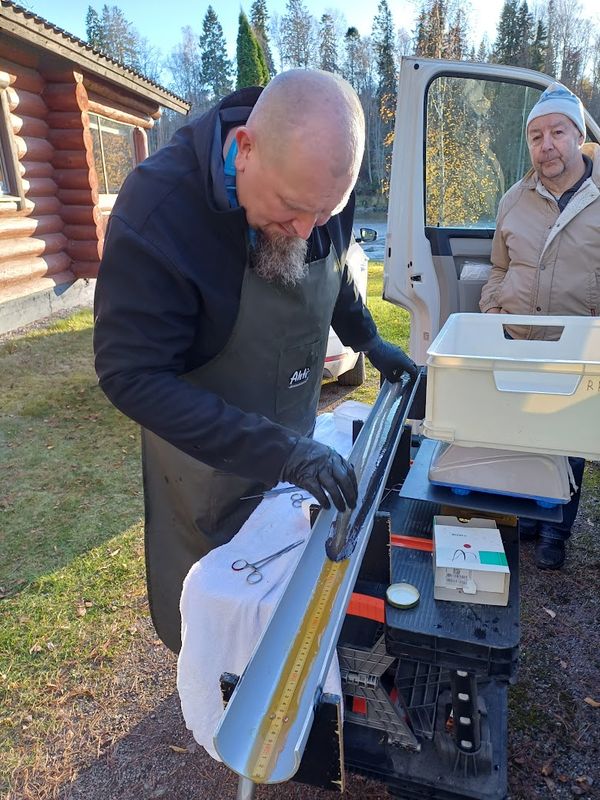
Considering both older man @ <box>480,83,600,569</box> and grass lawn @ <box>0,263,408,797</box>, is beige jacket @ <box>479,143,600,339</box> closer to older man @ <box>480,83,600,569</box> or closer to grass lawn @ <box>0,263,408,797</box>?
older man @ <box>480,83,600,569</box>

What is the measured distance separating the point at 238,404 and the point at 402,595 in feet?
2.55

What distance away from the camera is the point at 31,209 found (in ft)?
27.2

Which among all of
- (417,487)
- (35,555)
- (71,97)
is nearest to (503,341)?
(417,487)

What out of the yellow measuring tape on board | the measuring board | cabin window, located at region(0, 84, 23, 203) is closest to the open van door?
the measuring board

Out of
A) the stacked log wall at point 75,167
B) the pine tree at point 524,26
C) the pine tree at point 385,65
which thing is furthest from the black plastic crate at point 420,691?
the pine tree at point 524,26

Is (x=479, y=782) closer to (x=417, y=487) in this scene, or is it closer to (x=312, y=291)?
(x=417, y=487)

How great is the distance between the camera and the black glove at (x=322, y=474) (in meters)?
1.54

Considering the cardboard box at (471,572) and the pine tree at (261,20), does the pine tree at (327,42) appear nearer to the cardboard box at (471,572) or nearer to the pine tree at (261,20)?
the pine tree at (261,20)

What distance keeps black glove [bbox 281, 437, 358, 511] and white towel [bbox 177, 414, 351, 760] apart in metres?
0.21

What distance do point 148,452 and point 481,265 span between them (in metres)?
2.57

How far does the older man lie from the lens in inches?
114

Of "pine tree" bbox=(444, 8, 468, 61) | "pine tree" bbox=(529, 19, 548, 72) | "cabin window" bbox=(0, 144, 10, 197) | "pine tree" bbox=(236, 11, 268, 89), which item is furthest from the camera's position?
"pine tree" bbox=(529, 19, 548, 72)

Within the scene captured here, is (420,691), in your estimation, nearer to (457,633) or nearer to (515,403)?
(457,633)

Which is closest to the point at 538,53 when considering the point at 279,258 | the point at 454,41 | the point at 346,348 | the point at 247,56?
the point at 247,56
